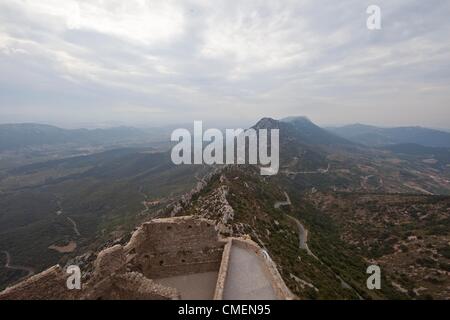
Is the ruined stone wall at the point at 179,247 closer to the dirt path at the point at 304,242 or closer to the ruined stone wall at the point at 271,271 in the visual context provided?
the ruined stone wall at the point at 271,271

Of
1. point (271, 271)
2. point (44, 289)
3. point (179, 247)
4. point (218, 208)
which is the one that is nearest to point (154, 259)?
point (179, 247)

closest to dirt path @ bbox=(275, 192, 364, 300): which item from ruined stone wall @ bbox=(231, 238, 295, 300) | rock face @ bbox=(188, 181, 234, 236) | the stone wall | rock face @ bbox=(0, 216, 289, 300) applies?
rock face @ bbox=(188, 181, 234, 236)

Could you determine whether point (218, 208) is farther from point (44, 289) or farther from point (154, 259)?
point (44, 289)

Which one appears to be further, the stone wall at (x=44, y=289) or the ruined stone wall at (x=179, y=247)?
the ruined stone wall at (x=179, y=247)

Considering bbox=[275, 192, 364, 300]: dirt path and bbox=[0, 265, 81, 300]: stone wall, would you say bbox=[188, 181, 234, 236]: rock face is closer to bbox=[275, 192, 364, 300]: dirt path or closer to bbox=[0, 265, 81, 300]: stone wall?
bbox=[275, 192, 364, 300]: dirt path

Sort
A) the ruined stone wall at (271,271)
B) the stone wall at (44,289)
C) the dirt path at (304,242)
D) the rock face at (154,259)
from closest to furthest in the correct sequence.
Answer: the stone wall at (44,289) → the ruined stone wall at (271,271) → the rock face at (154,259) → the dirt path at (304,242)

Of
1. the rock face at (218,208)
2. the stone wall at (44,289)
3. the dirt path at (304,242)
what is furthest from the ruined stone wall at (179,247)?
the dirt path at (304,242)
